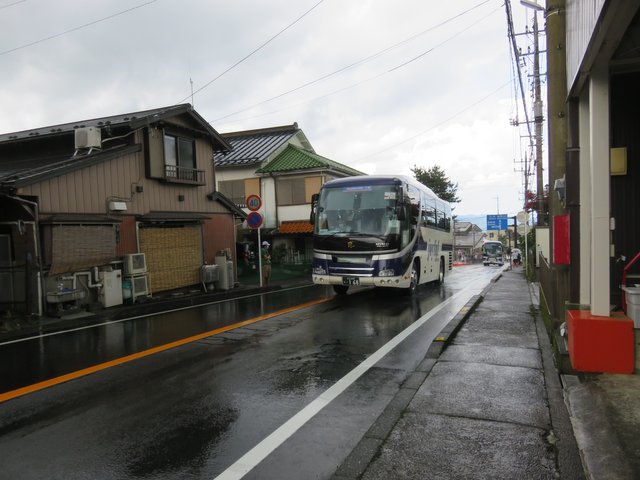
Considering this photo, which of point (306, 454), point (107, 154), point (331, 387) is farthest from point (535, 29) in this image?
point (306, 454)

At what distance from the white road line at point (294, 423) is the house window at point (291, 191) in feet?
65.5

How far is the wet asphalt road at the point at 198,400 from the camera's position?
3611 millimetres

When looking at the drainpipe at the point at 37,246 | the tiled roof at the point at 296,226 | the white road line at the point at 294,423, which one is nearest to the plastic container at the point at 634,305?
the white road line at the point at 294,423

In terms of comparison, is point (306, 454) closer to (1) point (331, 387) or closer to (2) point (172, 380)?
(1) point (331, 387)

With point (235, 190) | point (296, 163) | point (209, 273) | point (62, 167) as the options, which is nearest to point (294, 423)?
point (62, 167)

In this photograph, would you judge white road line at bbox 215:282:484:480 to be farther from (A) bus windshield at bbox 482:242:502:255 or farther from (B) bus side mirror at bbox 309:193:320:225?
(A) bus windshield at bbox 482:242:502:255

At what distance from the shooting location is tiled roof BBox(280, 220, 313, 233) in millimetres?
25816

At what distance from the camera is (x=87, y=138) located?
13.2 m

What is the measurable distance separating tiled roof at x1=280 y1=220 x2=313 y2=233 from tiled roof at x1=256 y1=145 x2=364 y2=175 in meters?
Answer: 3.04

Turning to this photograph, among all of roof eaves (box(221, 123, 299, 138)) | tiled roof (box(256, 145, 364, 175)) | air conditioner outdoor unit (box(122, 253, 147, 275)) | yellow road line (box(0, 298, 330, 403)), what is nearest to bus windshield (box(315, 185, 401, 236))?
yellow road line (box(0, 298, 330, 403))

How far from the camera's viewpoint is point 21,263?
436 inches

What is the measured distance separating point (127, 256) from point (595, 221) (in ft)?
39.2

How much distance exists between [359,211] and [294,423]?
8780 mm

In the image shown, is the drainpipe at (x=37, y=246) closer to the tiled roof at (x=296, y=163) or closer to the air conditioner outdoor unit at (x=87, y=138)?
the air conditioner outdoor unit at (x=87, y=138)
